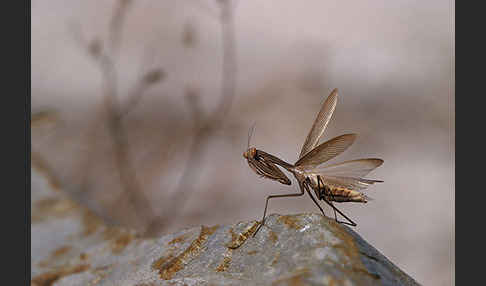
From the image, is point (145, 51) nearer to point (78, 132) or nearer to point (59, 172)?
point (78, 132)

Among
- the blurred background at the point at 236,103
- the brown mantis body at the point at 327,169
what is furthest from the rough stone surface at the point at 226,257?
the blurred background at the point at 236,103

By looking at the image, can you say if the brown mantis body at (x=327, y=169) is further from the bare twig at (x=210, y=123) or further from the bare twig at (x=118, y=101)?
the bare twig at (x=118, y=101)

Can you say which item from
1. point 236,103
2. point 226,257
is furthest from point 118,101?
point 226,257

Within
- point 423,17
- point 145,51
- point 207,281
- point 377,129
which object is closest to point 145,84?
point 145,51

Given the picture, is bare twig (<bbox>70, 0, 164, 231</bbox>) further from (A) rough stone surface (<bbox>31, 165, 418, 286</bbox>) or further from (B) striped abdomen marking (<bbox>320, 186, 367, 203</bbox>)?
(B) striped abdomen marking (<bbox>320, 186, 367, 203</bbox>)

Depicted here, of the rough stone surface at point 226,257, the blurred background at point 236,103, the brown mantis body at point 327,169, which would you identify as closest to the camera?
the rough stone surface at point 226,257

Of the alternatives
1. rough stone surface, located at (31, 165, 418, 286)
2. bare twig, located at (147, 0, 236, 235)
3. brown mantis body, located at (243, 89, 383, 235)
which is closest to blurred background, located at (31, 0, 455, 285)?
bare twig, located at (147, 0, 236, 235)
